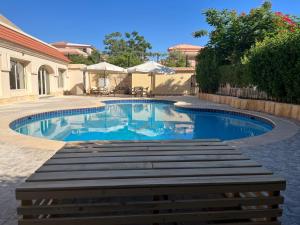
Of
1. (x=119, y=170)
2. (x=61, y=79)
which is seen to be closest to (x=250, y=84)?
(x=119, y=170)

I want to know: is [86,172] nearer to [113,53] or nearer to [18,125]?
[18,125]

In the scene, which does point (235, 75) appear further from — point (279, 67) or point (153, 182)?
point (153, 182)

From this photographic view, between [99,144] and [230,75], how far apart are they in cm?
1263

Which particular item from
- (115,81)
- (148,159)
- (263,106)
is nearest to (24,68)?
(115,81)

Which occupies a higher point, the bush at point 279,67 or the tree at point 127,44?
the tree at point 127,44

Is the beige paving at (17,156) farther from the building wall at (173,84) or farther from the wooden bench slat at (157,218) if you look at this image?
the building wall at (173,84)

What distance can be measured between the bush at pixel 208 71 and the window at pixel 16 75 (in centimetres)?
1147

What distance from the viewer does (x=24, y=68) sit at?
50.5 ft

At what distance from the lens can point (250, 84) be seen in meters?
12.5

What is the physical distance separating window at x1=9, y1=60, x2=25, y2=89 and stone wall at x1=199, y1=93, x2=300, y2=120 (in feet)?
38.7

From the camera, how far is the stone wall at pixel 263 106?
907 centimetres

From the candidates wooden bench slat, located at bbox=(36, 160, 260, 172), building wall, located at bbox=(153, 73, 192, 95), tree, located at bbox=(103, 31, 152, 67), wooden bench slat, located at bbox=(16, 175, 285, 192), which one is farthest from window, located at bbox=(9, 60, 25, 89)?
tree, located at bbox=(103, 31, 152, 67)

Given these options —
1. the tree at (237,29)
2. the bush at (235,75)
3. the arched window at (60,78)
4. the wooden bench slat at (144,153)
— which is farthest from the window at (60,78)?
the wooden bench slat at (144,153)

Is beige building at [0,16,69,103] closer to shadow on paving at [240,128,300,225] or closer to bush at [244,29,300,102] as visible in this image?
bush at [244,29,300,102]
